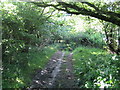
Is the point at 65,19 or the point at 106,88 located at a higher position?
the point at 65,19

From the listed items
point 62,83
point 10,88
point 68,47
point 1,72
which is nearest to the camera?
point 10,88

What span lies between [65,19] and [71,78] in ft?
25.1

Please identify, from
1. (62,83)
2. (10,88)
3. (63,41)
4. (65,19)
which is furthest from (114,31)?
(63,41)

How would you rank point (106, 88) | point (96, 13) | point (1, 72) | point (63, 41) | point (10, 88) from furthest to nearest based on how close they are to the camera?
1. point (63, 41)
2. point (96, 13)
3. point (1, 72)
4. point (10, 88)
5. point (106, 88)

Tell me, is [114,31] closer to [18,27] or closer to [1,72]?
[18,27]

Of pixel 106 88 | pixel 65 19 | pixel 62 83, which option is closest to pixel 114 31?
pixel 65 19

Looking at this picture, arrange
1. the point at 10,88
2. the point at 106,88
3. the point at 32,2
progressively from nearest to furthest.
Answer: the point at 106,88 < the point at 10,88 < the point at 32,2

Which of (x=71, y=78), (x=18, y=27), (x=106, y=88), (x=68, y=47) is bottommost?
(x=68, y=47)

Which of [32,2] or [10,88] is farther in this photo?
[32,2]

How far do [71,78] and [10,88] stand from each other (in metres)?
2.94

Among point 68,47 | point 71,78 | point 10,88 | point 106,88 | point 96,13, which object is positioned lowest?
point 68,47

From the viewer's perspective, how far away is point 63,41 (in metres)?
25.0

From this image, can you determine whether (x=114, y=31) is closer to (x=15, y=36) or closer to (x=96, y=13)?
(x=96, y=13)

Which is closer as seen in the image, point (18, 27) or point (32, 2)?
point (18, 27)
